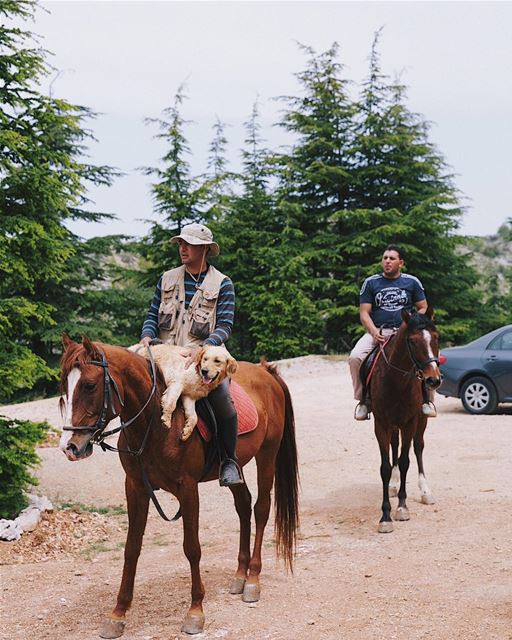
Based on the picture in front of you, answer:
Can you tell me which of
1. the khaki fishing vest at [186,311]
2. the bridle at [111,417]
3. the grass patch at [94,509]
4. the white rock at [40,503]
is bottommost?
the grass patch at [94,509]

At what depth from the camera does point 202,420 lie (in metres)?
5.04

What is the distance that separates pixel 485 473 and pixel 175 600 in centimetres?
538

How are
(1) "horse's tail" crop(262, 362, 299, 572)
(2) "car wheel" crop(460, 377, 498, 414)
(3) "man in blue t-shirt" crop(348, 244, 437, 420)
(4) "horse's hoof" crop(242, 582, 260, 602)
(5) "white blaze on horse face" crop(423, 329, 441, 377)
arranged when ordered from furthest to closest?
(2) "car wheel" crop(460, 377, 498, 414)
(3) "man in blue t-shirt" crop(348, 244, 437, 420)
(5) "white blaze on horse face" crop(423, 329, 441, 377)
(1) "horse's tail" crop(262, 362, 299, 572)
(4) "horse's hoof" crop(242, 582, 260, 602)

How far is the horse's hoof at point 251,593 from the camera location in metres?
5.34

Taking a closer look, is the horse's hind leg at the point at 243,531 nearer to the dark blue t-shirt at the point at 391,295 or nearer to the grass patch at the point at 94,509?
the dark blue t-shirt at the point at 391,295

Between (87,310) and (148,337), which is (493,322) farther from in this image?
(148,337)

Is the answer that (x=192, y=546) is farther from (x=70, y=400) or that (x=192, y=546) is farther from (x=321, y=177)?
(x=321, y=177)

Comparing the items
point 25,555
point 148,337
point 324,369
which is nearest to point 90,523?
point 25,555

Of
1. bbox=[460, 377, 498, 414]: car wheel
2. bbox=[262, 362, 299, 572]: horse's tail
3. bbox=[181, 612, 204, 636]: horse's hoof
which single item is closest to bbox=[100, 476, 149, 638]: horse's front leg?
bbox=[181, 612, 204, 636]: horse's hoof

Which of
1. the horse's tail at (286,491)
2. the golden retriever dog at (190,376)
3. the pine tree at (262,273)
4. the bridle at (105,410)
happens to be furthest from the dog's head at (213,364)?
the pine tree at (262,273)

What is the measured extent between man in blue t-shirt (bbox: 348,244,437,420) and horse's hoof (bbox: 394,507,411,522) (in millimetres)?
1067

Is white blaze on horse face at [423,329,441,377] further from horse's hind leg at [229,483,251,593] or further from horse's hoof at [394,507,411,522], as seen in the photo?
horse's hind leg at [229,483,251,593]

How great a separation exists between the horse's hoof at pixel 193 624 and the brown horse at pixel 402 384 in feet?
9.46

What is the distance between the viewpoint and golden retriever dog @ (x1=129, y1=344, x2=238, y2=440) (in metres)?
4.77
